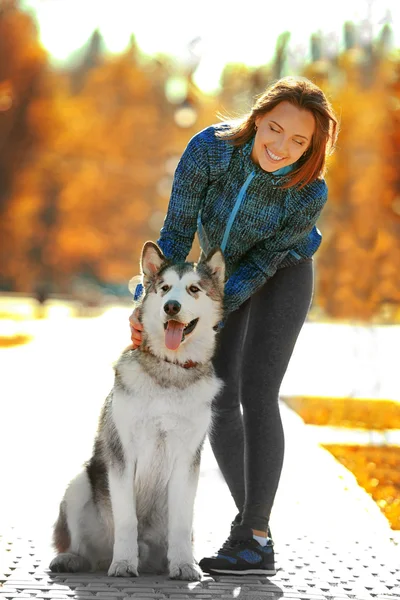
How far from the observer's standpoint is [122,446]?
16.7ft

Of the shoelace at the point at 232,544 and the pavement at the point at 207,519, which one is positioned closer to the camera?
the pavement at the point at 207,519

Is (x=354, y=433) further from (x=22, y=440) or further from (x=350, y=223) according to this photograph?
(x=350, y=223)

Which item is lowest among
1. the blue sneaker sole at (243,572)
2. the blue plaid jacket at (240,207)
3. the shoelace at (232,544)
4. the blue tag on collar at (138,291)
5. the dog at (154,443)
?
the blue sneaker sole at (243,572)

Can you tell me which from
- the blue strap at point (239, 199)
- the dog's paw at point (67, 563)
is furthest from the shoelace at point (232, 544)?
the blue strap at point (239, 199)

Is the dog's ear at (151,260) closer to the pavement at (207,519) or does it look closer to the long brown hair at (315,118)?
the long brown hair at (315,118)

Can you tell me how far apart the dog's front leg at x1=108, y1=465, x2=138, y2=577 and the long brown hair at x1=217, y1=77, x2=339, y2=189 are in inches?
64.9

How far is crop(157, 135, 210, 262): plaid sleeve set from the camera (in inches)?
213

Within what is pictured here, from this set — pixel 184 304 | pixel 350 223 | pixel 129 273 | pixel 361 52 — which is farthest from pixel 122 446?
pixel 129 273

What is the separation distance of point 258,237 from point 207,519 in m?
2.27

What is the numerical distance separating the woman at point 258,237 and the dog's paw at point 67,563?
62 centimetres

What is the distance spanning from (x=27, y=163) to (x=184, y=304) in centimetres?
2549

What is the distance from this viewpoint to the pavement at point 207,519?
483cm

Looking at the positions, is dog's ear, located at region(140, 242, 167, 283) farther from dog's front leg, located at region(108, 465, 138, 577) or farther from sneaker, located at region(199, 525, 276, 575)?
sneaker, located at region(199, 525, 276, 575)

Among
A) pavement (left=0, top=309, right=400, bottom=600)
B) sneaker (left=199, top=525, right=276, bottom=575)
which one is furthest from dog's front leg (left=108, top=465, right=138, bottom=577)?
sneaker (left=199, top=525, right=276, bottom=575)
